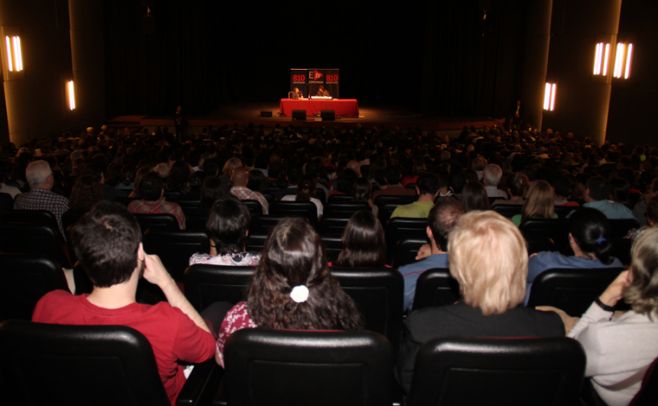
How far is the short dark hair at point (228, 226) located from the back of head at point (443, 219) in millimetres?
1020

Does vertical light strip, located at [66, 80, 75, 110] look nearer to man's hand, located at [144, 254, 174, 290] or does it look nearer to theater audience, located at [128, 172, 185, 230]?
theater audience, located at [128, 172, 185, 230]

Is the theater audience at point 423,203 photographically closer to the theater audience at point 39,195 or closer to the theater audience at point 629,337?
the theater audience at point 629,337

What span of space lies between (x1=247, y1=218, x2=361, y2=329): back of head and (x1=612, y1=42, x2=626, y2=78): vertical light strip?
11908 millimetres

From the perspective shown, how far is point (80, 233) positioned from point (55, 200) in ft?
10.8

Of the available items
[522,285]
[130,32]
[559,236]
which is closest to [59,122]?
[130,32]

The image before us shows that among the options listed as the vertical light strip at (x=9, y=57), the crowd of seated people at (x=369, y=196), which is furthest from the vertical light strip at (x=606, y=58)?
the vertical light strip at (x=9, y=57)

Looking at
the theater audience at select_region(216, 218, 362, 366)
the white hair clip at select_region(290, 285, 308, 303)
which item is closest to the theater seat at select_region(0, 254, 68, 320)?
the theater audience at select_region(216, 218, 362, 366)

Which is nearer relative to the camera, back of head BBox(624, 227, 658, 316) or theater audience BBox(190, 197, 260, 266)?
back of head BBox(624, 227, 658, 316)

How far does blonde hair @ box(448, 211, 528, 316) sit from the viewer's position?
195 centimetres

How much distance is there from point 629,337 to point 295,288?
115 centimetres

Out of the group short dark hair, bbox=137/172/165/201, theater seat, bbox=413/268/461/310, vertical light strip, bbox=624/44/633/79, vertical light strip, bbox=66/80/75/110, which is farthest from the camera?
vertical light strip, bbox=66/80/75/110

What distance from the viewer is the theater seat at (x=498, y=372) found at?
159cm

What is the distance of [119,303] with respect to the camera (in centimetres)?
198

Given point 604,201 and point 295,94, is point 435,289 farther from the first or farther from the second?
point 295,94
